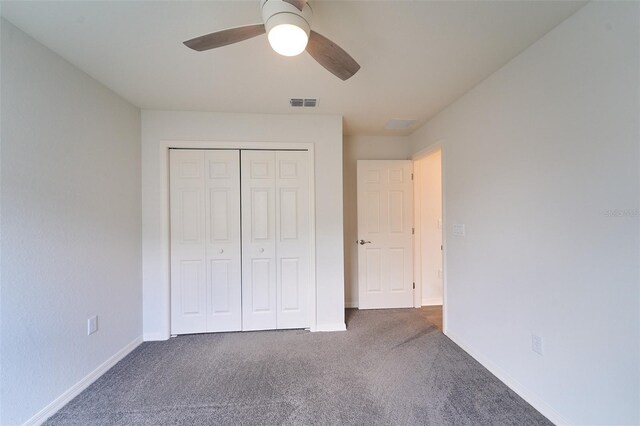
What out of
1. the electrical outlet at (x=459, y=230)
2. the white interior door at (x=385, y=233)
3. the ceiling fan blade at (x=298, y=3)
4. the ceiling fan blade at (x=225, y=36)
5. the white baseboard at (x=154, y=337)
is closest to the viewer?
the ceiling fan blade at (x=298, y=3)

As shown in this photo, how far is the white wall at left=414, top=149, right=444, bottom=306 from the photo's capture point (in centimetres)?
350

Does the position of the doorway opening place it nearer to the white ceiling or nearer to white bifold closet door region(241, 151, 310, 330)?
the white ceiling

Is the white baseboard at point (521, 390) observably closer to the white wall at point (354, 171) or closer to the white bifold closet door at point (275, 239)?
the white wall at point (354, 171)

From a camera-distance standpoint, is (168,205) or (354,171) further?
(354,171)

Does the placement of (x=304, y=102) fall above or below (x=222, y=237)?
above

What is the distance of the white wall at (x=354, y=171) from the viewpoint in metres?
3.46

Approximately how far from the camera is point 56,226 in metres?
1.69

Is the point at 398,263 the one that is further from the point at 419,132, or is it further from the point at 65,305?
the point at 65,305

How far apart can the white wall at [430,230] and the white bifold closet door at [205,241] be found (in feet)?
8.07

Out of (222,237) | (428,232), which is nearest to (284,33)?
(222,237)

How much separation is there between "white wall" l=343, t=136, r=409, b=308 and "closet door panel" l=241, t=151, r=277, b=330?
1142 mm

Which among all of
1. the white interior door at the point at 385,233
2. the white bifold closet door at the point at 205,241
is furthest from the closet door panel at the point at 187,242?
the white interior door at the point at 385,233

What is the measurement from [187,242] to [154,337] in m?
1.01

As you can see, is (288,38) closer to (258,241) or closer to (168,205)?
(258,241)
